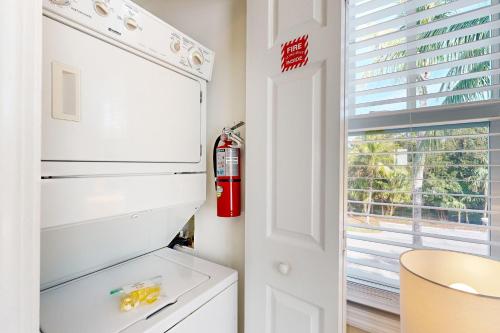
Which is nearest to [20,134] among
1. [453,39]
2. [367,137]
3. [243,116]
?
[243,116]

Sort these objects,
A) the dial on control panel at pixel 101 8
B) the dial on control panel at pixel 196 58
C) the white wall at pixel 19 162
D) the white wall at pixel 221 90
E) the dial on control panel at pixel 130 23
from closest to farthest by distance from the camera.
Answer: the white wall at pixel 19 162 < the dial on control panel at pixel 101 8 < the dial on control panel at pixel 130 23 < the dial on control panel at pixel 196 58 < the white wall at pixel 221 90

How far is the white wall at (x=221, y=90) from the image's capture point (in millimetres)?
1496

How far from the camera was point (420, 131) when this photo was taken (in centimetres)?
117

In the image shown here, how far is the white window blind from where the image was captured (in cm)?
101

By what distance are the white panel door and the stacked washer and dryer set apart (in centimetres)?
30

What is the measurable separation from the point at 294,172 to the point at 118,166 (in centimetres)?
83

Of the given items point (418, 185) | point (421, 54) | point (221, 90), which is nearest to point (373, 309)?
point (418, 185)

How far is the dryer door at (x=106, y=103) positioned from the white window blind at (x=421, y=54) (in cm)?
105

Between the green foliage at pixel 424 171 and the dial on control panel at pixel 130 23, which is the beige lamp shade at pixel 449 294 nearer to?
the green foliage at pixel 424 171

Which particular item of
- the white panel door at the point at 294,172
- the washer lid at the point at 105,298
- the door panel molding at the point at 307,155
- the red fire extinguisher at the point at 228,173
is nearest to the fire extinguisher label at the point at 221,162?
the red fire extinguisher at the point at 228,173

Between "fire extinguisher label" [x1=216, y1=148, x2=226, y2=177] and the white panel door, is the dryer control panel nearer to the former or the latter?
the white panel door

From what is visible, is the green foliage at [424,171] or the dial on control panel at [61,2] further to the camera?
the green foliage at [424,171]

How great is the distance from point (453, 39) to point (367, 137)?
1.89 ft

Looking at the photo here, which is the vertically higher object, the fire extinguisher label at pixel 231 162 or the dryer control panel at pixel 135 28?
the dryer control panel at pixel 135 28
